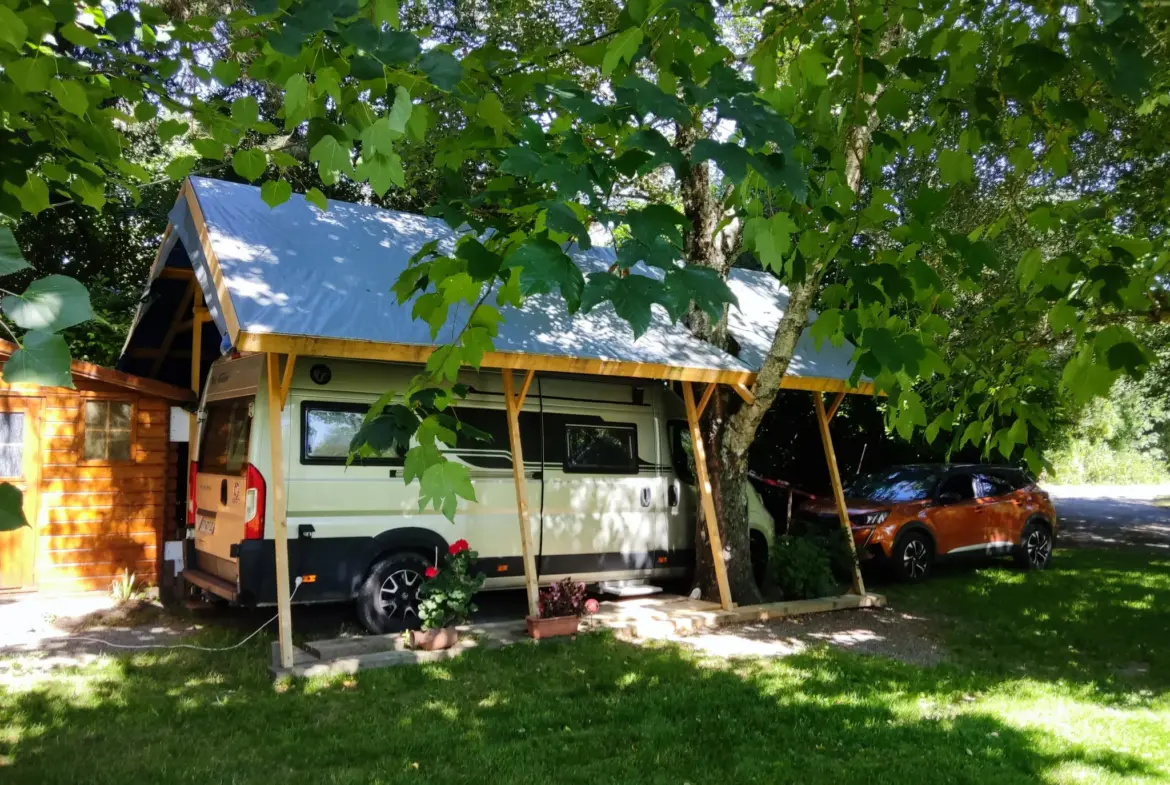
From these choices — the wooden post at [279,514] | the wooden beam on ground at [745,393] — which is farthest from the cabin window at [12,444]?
the wooden beam on ground at [745,393]

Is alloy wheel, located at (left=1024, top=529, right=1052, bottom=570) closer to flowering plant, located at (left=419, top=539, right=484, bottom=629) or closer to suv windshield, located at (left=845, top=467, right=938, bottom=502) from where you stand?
suv windshield, located at (left=845, top=467, right=938, bottom=502)

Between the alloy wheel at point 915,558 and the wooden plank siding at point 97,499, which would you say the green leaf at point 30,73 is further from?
the alloy wheel at point 915,558

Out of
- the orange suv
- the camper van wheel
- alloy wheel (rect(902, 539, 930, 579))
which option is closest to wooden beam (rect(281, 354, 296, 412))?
the camper van wheel

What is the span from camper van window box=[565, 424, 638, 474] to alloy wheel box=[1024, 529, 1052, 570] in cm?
693

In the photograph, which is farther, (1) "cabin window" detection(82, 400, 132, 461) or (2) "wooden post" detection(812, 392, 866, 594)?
(2) "wooden post" detection(812, 392, 866, 594)

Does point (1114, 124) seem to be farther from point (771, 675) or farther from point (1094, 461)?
point (1094, 461)

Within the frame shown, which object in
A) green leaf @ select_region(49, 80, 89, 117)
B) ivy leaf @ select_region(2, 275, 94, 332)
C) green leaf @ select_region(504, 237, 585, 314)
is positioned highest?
green leaf @ select_region(49, 80, 89, 117)

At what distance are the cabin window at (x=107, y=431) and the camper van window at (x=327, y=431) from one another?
11.9ft

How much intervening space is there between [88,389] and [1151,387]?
2200 centimetres

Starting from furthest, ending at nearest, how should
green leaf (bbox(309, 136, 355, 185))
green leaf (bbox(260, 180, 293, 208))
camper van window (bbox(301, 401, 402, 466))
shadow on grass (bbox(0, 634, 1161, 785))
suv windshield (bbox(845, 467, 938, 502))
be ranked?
suv windshield (bbox(845, 467, 938, 502)) → camper van window (bbox(301, 401, 402, 466)) → shadow on grass (bbox(0, 634, 1161, 785)) → green leaf (bbox(260, 180, 293, 208)) → green leaf (bbox(309, 136, 355, 185))

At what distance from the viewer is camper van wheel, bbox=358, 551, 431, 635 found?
7297 mm

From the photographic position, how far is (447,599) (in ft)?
23.1

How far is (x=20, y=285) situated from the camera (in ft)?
39.9

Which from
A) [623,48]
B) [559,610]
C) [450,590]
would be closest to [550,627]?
[559,610]
